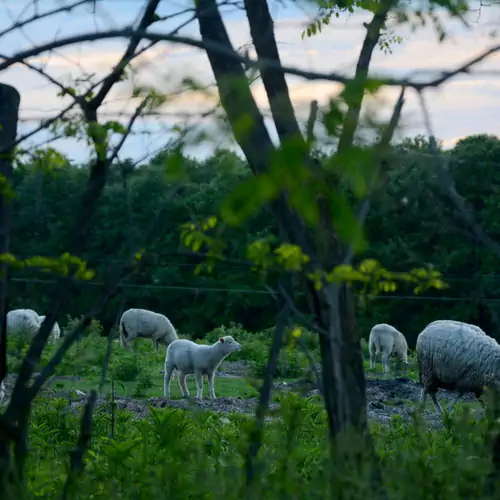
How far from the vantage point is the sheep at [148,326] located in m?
23.8

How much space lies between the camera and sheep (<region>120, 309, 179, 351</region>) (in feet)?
78.2

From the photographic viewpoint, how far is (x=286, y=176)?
84.7 inches

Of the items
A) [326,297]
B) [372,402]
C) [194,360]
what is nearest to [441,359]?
[372,402]

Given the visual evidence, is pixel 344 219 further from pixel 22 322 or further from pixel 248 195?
pixel 22 322

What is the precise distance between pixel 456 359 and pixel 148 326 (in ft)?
35.4

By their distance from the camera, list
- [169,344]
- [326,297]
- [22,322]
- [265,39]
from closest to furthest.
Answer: [326,297], [265,39], [169,344], [22,322]

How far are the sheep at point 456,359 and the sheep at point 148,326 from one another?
9837 mm

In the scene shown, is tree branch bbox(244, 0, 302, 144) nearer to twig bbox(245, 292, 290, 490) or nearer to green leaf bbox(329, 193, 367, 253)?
twig bbox(245, 292, 290, 490)

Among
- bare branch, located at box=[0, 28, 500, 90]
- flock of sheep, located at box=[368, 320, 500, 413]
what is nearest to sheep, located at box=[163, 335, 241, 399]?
flock of sheep, located at box=[368, 320, 500, 413]

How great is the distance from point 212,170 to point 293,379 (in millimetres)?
14399

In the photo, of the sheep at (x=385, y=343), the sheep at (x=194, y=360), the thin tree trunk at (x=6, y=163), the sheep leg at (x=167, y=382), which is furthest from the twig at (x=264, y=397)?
the sheep at (x=385, y=343)

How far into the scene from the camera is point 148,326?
23844 millimetres

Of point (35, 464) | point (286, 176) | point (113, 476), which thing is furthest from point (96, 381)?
point (286, 176)

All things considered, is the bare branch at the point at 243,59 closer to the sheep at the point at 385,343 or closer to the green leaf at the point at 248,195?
the green leaf at the point at 248,195
